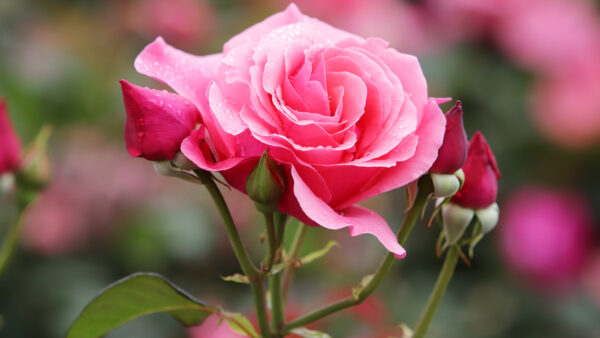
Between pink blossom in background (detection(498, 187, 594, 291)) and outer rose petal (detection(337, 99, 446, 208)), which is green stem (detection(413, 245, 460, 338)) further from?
pink blossom in background (detection(498, 187, 594, 291))

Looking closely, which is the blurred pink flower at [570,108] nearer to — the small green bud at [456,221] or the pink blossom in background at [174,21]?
the pink blossom in background at [174,21]

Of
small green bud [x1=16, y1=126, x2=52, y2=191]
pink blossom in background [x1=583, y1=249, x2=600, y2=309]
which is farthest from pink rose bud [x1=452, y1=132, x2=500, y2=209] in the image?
pink blossom in background [x1=583, y1=249, x2=600, y2=309]

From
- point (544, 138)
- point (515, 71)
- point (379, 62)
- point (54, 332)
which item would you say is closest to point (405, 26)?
point (515, 71)

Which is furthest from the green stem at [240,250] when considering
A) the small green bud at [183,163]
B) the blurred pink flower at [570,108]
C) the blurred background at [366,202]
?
the blurred pink flower at [570,108]

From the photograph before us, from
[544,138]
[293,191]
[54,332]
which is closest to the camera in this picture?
[293,191]

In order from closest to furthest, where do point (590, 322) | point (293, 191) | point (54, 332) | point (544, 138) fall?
1. point (293, 191)
2. point (54, 332)
3. point (590, 322)
4. point (544, 138)

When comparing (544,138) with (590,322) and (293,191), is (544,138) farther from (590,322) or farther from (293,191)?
(293,191)
